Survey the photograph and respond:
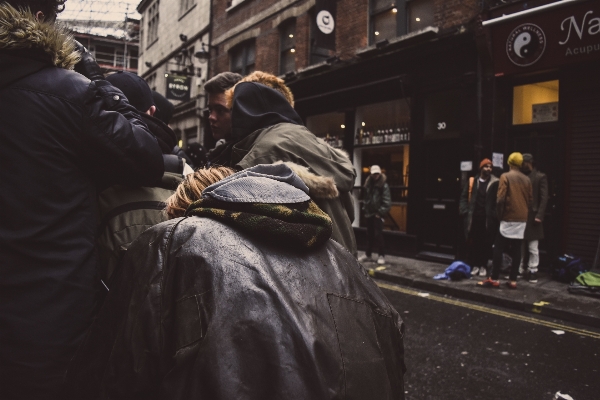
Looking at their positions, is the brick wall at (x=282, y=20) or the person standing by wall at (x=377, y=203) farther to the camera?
the brick wall at (x=282, y=20)

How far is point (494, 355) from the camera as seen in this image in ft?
15.9

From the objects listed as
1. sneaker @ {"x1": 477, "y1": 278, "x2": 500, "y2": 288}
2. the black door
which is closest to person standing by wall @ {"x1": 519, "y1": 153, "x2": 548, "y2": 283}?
sneaker @ {"x1": 477, "y1": 278, "x2": 500, "y2": 288}

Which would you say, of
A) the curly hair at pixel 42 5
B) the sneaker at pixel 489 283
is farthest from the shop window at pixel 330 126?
the curly hair at pixel 42 5

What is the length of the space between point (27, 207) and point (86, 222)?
0.19 metres

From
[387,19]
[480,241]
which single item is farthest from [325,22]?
[480,241]

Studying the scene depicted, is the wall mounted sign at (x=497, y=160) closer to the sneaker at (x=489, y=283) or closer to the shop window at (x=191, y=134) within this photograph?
the sneaker at (x=489, y=283)

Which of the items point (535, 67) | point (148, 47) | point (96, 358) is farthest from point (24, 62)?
point (148, 47)

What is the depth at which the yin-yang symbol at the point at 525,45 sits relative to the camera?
8922 millimetres

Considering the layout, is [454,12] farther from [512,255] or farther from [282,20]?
[282,20]

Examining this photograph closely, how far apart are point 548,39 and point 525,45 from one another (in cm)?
43

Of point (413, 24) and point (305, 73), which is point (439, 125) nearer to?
point (413, 24)

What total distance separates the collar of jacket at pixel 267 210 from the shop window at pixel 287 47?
14.8 metres

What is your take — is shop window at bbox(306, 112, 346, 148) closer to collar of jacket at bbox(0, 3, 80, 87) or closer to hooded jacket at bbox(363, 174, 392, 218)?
hooded jacket at bbox(363, 174, 392, 218)

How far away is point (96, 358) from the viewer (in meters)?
1.27
